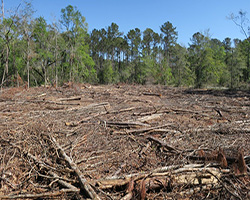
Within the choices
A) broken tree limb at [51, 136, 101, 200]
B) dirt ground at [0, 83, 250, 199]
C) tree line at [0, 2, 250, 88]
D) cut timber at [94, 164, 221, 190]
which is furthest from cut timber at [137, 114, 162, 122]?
tree line at [0, 2, 250, 88]

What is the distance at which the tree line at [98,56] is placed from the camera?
858 inches

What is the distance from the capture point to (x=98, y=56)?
56.5 meters

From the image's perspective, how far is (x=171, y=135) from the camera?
5.04 metres

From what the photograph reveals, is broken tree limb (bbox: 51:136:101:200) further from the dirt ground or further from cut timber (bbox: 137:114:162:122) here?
Result: cut timber (bbox: 137:114:162:122)

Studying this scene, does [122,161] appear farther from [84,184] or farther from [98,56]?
[98,56]

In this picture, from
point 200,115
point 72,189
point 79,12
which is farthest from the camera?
point 79,12

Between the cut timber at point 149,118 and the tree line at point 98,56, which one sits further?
the tree line at point 98,56

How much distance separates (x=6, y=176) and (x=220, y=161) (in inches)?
135

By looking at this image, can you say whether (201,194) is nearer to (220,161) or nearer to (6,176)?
(220,161)

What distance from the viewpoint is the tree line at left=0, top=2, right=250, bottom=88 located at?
2180 cm

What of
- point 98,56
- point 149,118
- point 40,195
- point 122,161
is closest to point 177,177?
point 122,161

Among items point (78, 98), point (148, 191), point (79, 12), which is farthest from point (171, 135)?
point (79, 12)

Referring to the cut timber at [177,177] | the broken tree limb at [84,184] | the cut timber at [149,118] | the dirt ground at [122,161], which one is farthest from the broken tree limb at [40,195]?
the cut timber at [149,118]

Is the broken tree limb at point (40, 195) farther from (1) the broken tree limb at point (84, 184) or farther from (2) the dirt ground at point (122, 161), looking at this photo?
(1) the broken tree limb at point (84, 184)
